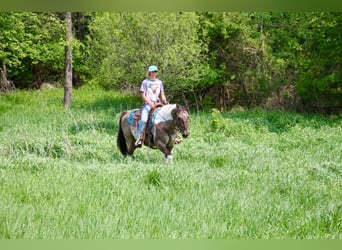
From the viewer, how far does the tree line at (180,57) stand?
26.2 feet

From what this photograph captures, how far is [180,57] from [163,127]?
12.7 feet

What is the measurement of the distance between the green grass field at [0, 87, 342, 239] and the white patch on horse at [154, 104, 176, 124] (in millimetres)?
674

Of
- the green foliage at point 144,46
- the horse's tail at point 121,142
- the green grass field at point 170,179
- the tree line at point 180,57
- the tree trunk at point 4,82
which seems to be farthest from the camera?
the green foliage at point 144,46

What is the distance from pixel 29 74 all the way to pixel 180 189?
501 centimetres

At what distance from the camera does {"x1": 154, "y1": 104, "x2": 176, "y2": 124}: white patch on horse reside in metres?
5.10

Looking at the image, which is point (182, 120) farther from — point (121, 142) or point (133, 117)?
point (121, 142)

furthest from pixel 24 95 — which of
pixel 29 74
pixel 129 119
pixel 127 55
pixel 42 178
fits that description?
pixel 42 178

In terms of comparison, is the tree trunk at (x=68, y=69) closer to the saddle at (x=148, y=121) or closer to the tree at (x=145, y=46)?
the tree at (x=145, y=46)

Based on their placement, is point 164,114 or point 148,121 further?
point 148,121

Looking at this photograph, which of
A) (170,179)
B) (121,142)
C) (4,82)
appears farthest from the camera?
(4,82)

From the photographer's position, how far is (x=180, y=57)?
877cm

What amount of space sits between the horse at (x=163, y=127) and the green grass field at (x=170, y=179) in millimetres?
377

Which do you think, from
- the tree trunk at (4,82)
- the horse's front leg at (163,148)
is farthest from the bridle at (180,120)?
the tree trunk at (4,82)

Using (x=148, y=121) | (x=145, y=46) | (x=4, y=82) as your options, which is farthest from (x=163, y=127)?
(x=145, y=46)
